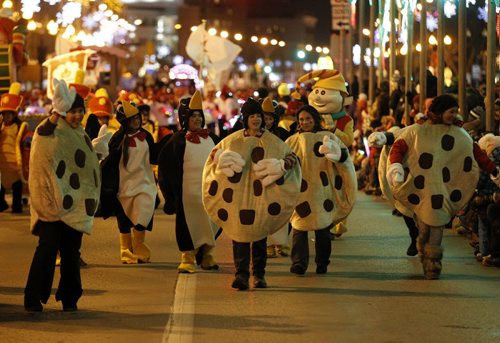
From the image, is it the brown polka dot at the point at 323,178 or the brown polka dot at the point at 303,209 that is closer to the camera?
the brown polka dot at the point at 303,209

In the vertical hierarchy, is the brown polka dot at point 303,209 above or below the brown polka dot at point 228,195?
below

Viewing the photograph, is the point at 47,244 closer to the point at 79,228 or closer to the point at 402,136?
the point at 79,228

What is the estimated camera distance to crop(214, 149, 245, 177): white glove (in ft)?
40.8

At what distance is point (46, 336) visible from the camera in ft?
34.1

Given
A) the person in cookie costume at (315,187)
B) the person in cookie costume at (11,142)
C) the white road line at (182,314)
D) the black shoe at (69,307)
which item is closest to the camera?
the white road line at (182,314)

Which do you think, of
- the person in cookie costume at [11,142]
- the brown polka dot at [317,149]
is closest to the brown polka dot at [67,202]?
the brown polka dot at [317,149]

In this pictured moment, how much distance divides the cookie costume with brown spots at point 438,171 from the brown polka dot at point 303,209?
0.95 m

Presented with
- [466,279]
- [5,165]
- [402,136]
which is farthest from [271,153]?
[5,165]

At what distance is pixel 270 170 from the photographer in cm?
1243

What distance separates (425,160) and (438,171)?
0.57ft

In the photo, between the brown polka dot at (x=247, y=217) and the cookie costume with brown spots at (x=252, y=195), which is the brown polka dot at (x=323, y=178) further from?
the brown polka dot at (x=247, y=217)

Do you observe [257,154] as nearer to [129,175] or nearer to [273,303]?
[273,303]

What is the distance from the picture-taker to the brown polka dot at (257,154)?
12.6 meters

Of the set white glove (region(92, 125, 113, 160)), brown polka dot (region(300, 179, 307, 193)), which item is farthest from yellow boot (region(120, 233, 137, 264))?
brown polka dot (region(300, 179, 307, 193))
